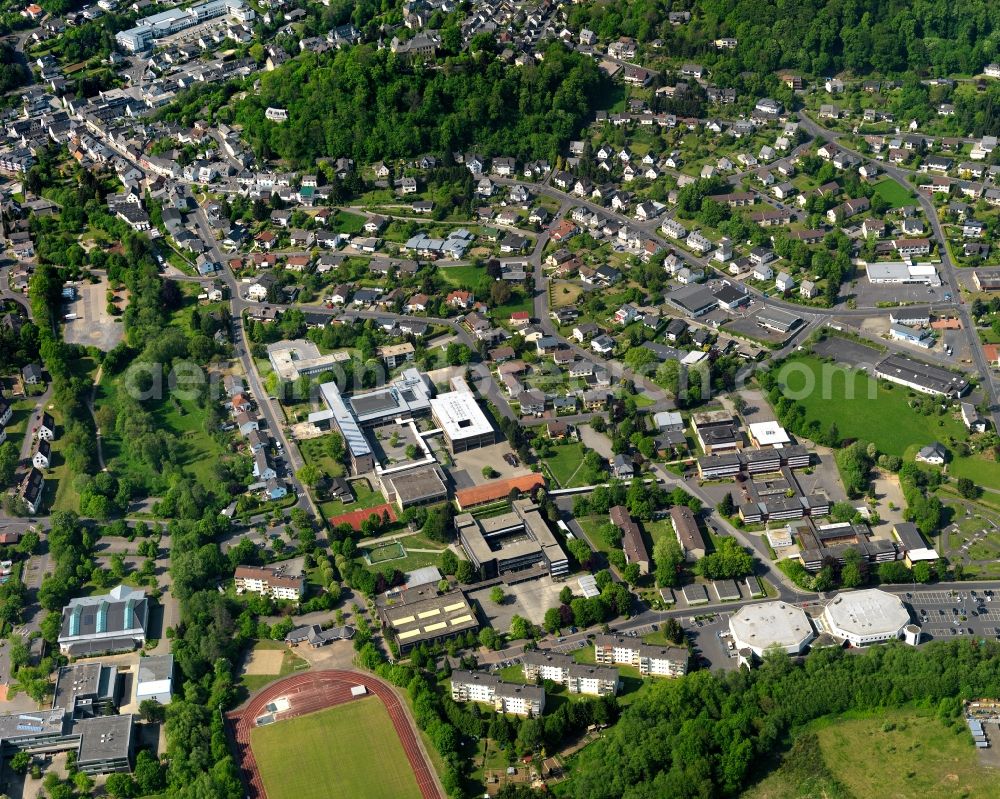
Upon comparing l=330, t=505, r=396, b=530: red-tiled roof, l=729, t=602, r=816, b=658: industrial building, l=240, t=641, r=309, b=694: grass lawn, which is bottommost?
l=240, t=641, r=309, b=694: grass lawn

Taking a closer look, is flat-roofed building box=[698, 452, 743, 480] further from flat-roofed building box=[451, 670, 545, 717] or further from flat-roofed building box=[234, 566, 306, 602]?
flat-roofed building box=[234, 566, 306, 602]

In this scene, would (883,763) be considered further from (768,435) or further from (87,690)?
(87,690)

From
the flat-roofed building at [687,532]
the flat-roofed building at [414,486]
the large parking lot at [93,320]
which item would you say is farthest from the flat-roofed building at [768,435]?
the large parking lot at [93,320]

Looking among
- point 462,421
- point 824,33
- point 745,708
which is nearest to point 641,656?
point 745,708

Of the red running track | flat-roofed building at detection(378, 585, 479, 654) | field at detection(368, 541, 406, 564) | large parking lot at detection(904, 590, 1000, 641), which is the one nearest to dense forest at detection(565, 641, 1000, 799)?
→ large parking lot at detection(904, 590, 1000, 641)

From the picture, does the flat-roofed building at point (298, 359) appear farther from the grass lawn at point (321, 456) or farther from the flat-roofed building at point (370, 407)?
the grass lawn at point (321, 456)

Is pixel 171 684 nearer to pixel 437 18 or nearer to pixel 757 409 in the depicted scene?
pixel 757 409
